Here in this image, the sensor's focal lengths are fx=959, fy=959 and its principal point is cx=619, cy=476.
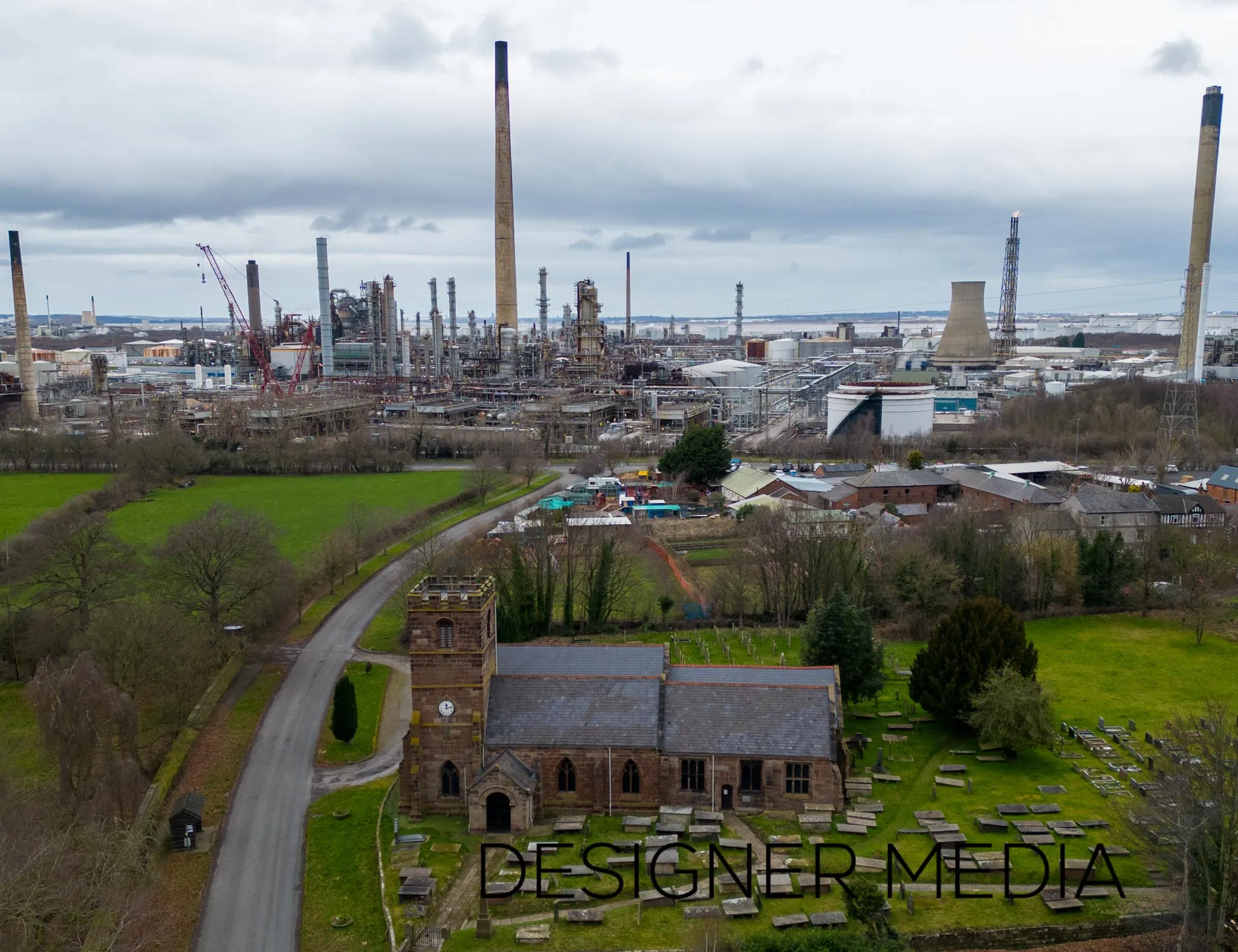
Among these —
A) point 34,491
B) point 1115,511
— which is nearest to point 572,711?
point 1115,511

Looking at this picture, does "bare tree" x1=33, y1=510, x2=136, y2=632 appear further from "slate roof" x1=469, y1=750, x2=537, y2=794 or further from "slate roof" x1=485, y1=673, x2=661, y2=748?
"slate roof" x1=469, y1=750, x2=537, y2=794

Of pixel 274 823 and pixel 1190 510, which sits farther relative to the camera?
pixel 1190 510

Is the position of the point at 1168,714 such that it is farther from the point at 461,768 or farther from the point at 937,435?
the point at 937,435

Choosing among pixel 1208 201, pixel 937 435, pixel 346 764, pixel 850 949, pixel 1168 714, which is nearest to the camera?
pixel 850 949

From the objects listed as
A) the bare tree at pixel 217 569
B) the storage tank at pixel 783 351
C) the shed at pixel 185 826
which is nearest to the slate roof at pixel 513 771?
the shed at pixel 185 826

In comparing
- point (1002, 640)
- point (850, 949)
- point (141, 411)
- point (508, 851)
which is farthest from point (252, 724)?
point (141, 411)

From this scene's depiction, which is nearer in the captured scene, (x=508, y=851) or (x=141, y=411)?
(x=508, y=851)

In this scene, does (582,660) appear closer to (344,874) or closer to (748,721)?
(748,721)
